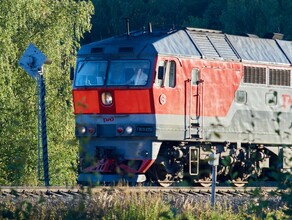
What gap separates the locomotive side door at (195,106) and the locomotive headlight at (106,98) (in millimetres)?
1834

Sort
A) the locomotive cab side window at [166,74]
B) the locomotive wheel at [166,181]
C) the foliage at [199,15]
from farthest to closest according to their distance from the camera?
1. the foliage at [199,15]
2. the locomotive wheel at [166,181]
3. the locomotive cab side window at [166,74]

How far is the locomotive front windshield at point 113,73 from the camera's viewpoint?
23.7m

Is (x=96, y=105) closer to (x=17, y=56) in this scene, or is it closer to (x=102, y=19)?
(x=17, y=56)

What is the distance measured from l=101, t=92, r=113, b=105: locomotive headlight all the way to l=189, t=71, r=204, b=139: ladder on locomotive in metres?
1.87

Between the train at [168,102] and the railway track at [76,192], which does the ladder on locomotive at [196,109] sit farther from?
the railway track at [76,192]

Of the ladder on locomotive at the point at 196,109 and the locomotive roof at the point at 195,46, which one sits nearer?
the locomotive roof at the point at 195,46

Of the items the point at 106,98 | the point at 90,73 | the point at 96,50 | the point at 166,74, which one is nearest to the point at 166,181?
the point at 106,98

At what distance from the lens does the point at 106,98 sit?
24266 mm

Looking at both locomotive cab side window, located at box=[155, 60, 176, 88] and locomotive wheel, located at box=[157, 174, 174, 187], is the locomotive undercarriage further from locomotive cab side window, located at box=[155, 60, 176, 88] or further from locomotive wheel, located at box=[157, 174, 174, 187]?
locomotive cab side window, located at box=[155, 60, 176, 88]

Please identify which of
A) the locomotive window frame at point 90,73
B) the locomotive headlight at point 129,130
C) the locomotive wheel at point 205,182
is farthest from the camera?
the locomotive wheel at point 205,182

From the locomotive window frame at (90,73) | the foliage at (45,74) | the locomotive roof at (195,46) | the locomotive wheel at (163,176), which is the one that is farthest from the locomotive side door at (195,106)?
the foliage at (45,74)

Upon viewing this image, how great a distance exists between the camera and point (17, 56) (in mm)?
35750

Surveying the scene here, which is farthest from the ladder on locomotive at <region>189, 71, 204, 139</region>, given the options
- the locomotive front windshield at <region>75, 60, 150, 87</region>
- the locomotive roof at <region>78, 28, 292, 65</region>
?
the locomotive front windshield at <region>75, 60, 150, 87</region>

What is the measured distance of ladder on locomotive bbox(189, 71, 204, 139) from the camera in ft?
80.4
